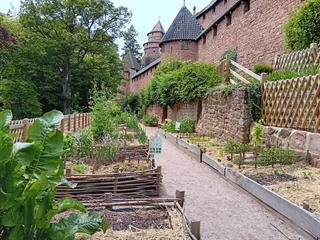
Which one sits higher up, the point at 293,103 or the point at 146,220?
the point at 293,103

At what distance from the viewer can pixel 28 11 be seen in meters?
28.1

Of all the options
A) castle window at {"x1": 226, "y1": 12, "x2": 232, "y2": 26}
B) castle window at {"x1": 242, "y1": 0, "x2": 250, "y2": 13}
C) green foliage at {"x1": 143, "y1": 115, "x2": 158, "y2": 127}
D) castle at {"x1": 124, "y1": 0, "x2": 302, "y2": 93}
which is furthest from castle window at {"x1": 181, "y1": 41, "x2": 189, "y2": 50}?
castle window at {"x1": 242, "y1": 0, "x2": 250, "y2": 13}

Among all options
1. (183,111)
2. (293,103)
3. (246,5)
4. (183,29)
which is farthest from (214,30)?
(293,103)

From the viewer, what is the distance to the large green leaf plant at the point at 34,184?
72.8 inches

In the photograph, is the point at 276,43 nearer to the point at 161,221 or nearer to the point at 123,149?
the point at 123,149

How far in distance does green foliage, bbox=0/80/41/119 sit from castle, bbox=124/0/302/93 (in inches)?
511

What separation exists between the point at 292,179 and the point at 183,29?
2686 cm

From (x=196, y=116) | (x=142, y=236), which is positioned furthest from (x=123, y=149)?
(x=196, y=116)

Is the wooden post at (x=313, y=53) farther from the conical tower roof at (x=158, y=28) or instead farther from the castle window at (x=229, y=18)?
the conical tower roof at (x=158, y=28)

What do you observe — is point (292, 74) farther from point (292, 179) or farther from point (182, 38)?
point (182, 38)

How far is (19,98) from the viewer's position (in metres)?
22.6

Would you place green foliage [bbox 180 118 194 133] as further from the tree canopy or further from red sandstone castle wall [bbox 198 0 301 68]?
the tree canopy

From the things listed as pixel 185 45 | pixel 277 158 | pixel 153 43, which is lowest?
pixel 277 158

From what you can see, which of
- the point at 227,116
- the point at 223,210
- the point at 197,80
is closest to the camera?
the point at 223,210
